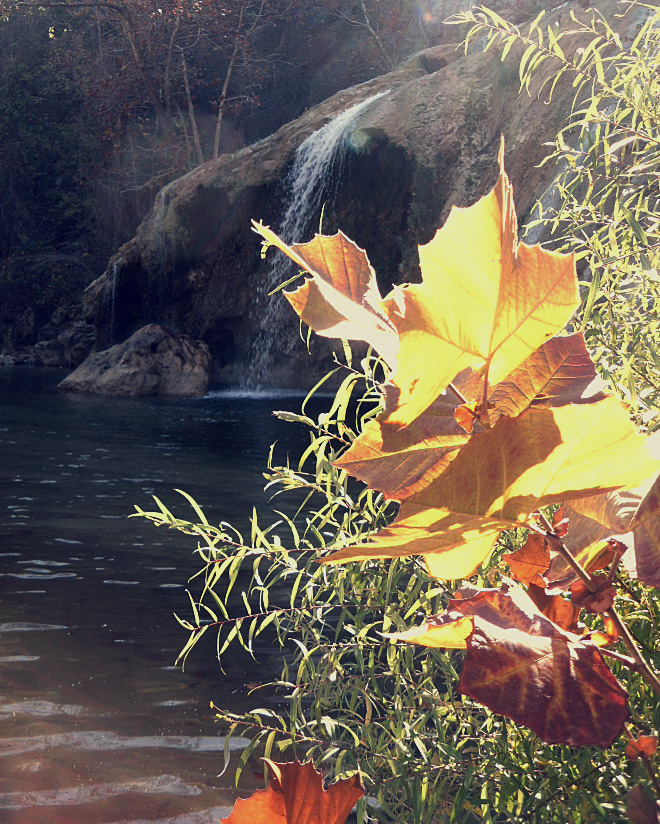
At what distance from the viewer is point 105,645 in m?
4.62

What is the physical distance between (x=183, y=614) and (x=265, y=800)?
5010mm

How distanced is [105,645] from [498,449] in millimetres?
4630

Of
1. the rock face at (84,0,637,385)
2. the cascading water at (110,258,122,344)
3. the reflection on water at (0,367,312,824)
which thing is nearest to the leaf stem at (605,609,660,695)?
the reflection on water at (0,367,312,824)

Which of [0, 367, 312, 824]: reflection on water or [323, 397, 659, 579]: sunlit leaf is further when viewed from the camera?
[0, 367, 312, 824]: reflection on water

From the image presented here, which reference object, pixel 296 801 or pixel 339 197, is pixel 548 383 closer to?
pixel 296 801

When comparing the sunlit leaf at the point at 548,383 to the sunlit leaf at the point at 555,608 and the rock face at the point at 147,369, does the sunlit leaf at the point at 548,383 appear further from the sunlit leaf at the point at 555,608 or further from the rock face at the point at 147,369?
the rock face at the point at 147,369

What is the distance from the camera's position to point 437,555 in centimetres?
42

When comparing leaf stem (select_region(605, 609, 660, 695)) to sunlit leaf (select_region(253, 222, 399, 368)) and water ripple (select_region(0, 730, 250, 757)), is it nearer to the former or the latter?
sunlit leaf (select_region(253, 222, 399, 368))

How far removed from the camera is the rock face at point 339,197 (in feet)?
45.5

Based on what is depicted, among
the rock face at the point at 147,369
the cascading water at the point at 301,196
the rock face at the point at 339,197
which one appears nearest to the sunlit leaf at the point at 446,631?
the rock face at the point at 339,197

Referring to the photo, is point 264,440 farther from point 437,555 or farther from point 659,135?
point 437,555

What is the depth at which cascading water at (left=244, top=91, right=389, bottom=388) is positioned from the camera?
53.0ft

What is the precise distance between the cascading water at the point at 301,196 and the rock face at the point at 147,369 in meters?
1.39

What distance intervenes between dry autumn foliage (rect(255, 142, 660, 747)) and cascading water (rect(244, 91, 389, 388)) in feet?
52.2
